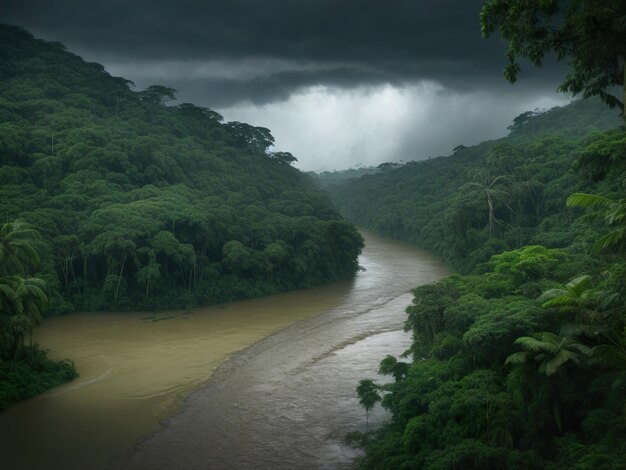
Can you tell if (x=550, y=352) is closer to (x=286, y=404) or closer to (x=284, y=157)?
(x=286, y=404)

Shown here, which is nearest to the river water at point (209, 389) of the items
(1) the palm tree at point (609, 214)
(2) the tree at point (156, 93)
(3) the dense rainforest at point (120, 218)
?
(3) the dense rainforest at point (120, 218)

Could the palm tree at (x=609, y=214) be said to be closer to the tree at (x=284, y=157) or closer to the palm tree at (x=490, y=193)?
the palm tree at (x=490, y=193)

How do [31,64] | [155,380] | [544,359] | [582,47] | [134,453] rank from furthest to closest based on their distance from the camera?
1. [31,64]
2. [155,380]
3. [134,453]
4. [582,47]
5. [544,359]

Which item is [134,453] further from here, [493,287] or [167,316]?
[167,316]

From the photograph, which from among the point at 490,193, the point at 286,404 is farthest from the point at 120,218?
the point at 490,193

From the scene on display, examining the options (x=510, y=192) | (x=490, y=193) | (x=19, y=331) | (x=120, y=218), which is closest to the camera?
(x=19, y=331)

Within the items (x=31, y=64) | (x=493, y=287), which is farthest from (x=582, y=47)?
(x=31, y=64)
